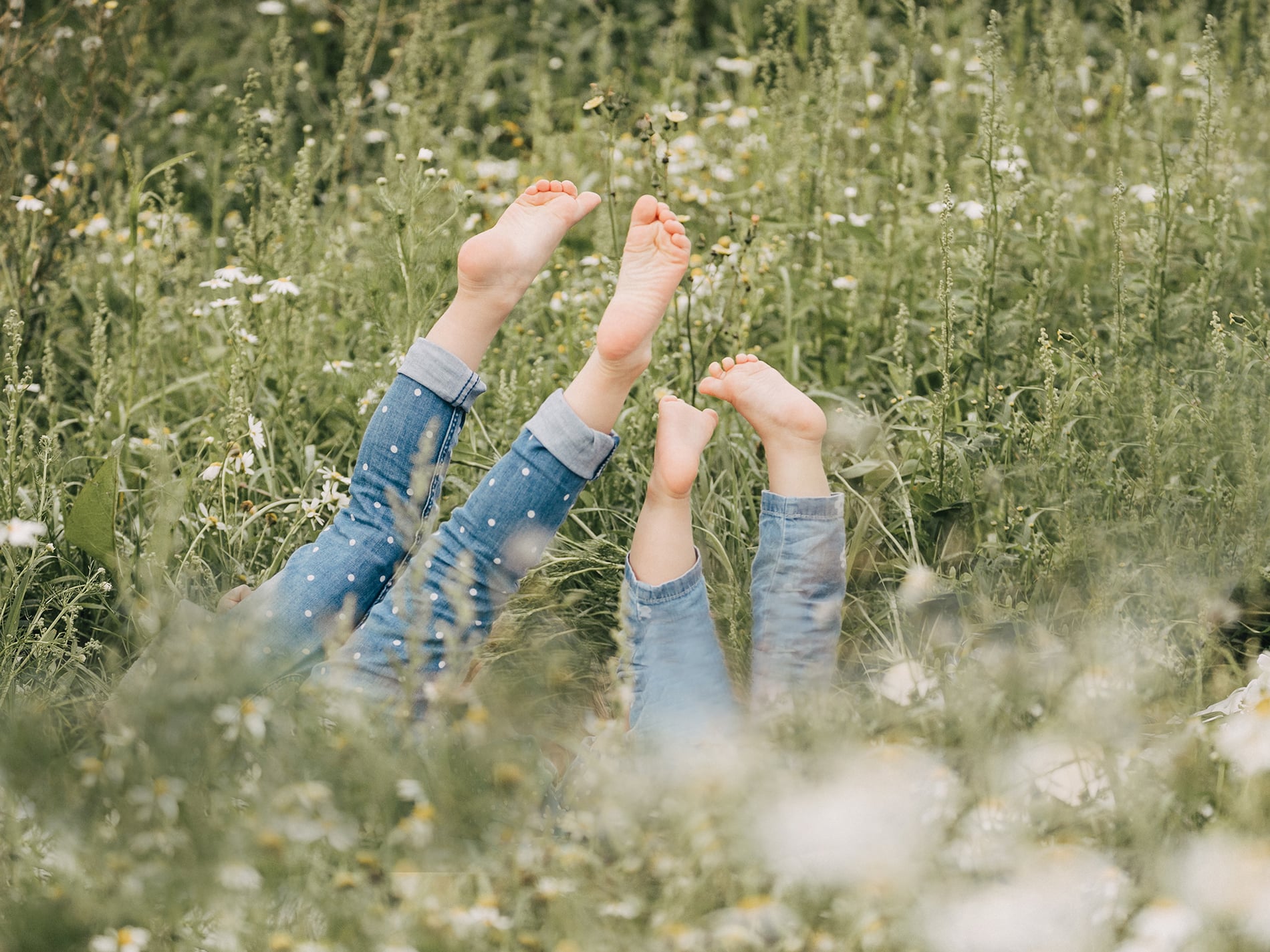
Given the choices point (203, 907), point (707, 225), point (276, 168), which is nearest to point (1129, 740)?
point (203, 907)

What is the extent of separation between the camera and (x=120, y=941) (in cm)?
115

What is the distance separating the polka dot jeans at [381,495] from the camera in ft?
6.09

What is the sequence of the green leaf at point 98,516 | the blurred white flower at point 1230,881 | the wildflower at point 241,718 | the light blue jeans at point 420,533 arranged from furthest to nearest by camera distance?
the green leaf at point 98,516
the light blue jeans at point 420,533
the wildflower at point 241,718
the blurred white flower at point 1230,881

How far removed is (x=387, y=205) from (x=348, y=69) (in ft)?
4.11

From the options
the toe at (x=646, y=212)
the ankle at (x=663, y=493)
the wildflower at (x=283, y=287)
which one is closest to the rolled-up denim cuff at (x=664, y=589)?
the ankle at (x=663, y=493)

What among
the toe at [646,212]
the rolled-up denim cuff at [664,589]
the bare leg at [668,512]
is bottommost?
the rolled-up denim cuff at [664,589]

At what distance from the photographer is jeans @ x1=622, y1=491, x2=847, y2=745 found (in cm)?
182

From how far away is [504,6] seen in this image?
5109 millimetres

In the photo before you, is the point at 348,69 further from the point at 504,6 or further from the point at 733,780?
the point at 733,780

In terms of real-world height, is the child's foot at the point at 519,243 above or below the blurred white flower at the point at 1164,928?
above

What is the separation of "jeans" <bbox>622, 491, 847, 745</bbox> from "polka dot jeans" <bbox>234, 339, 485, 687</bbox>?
36 centimetres

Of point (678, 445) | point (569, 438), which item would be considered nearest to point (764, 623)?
point (678, 445)

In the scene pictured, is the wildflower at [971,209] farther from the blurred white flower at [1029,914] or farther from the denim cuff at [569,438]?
the blurred white flower at [1029,914]

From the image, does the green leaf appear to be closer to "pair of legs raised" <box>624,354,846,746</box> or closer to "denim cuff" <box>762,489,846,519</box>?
"pair of legs raised" <box>624,354,846,746</box>
